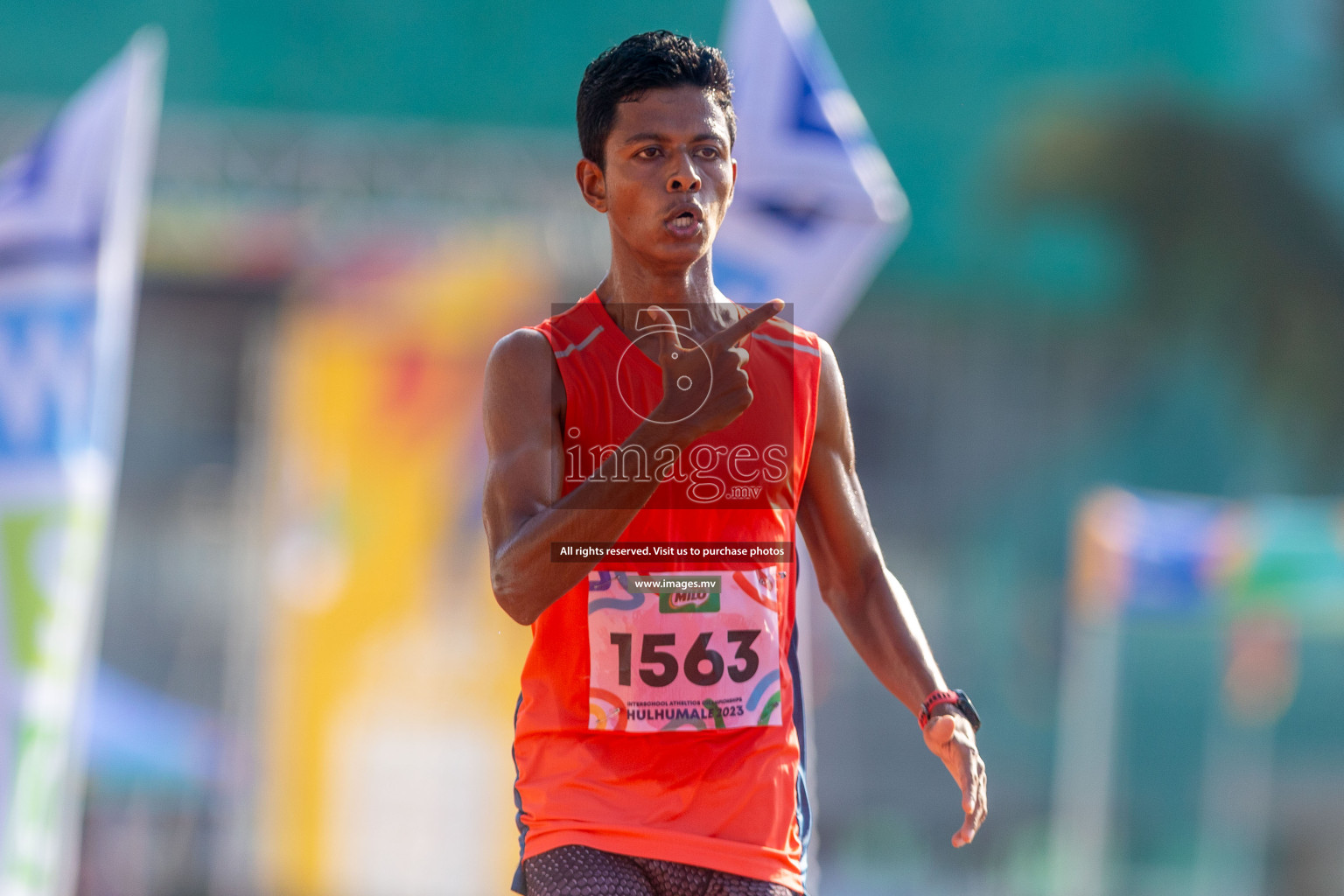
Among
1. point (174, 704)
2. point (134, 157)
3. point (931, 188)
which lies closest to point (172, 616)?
point (174, 704)

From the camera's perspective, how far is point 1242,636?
A: 1231cm

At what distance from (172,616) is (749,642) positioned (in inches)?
491

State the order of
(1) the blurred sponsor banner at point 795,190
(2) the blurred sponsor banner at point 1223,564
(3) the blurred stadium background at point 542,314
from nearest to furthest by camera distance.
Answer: (1) the blurred sponsor banner at point 795,190 → (3) the blurred stadium background at point 542,314 → (2) the blurred sponsor banner at point 1223,564

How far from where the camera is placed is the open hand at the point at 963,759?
81.3 inches

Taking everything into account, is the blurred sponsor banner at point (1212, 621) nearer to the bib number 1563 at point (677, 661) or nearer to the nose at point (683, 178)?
the bib number 1563 at point (677, 661)

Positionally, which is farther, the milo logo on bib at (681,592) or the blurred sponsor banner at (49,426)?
the blurred sponsor banner at (49,426)

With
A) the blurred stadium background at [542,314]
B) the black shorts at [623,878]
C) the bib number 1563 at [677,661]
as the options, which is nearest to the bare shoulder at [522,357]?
the bib number 1563 at [677,661]

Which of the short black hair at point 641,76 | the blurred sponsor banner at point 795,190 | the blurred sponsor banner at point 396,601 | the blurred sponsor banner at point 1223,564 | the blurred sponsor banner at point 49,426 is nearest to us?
the short black hair at point 641,76

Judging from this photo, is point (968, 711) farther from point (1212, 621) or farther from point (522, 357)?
point (1212, 621)

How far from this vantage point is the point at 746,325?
201 centimetres

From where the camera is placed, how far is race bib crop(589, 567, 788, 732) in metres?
2.09

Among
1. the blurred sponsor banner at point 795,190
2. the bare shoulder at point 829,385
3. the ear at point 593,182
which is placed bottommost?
the bare shoulder at point 829,385

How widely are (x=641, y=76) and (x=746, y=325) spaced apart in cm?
39

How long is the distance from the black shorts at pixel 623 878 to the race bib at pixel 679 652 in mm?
164
